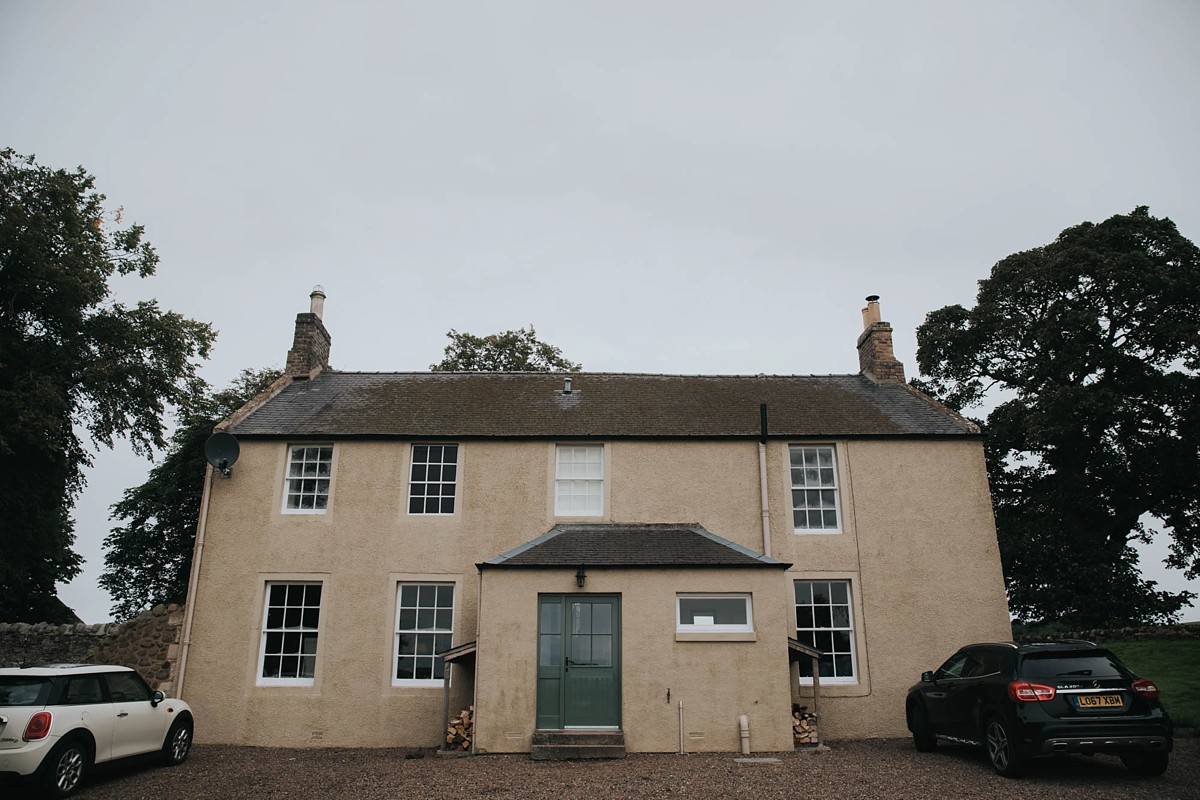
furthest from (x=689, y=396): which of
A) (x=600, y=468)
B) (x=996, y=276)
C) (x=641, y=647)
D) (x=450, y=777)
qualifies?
(x=996, y=276)

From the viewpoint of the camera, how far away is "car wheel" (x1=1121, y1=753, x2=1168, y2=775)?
29.2 ft

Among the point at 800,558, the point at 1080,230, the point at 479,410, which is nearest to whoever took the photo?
the point at 800,558

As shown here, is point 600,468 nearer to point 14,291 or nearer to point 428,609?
point 428,609

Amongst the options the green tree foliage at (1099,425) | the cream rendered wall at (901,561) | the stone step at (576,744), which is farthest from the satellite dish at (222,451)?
the green tree foliage at (1099,425)

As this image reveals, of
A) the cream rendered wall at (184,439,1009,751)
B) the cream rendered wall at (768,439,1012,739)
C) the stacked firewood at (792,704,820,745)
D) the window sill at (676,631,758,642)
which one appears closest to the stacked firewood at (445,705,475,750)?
the cream rendered wall at (184,439,1009,751)

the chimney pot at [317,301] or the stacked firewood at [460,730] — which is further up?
the chimney pot at [317,301]

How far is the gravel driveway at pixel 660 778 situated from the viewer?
28.4 feet

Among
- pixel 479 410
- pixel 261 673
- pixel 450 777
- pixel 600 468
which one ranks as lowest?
pixel 450 777

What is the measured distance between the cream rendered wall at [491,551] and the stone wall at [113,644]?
46 centimetres

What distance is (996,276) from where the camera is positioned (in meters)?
26.7

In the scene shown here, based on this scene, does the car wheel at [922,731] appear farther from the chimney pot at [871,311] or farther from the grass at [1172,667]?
the chimney pot at [871,311]

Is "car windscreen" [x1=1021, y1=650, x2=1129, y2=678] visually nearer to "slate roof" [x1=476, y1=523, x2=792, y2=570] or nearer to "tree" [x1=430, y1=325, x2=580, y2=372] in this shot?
"slate roof" [x1=476, y1=523, x2=792, y2=570]

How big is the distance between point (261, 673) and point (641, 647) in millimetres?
7472

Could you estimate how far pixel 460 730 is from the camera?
12.5 meters
